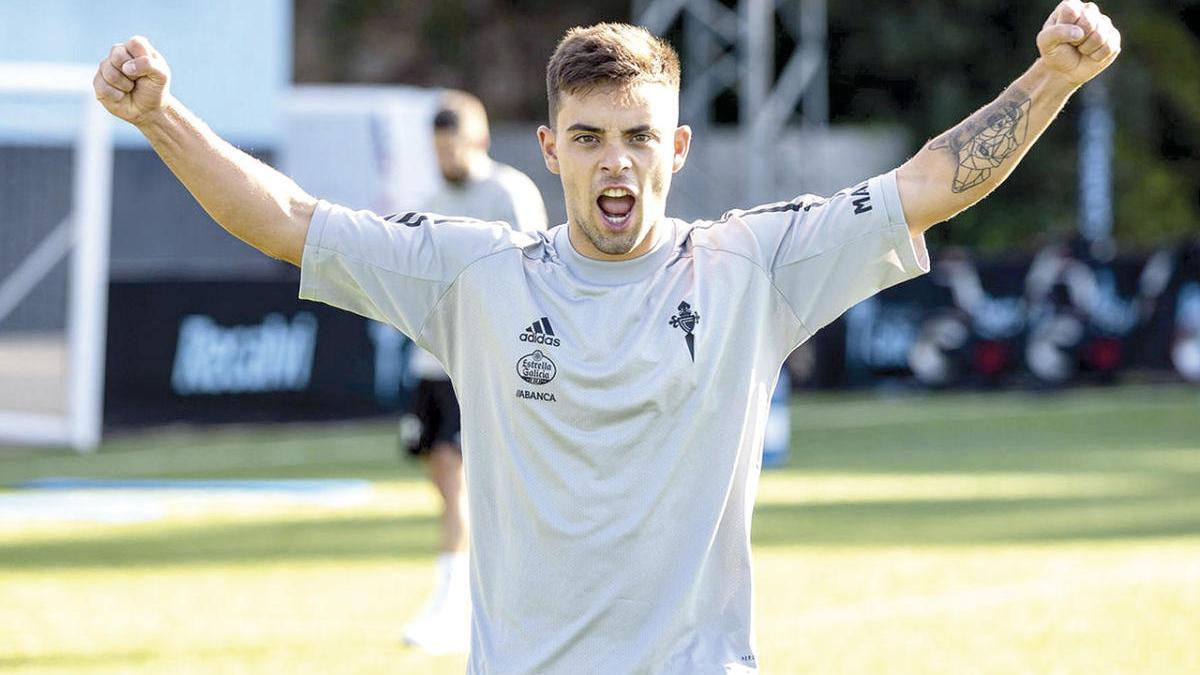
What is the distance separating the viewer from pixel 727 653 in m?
4.12

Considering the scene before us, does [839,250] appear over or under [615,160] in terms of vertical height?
under

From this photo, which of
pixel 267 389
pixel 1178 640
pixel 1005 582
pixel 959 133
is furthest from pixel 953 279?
pixel 959 133

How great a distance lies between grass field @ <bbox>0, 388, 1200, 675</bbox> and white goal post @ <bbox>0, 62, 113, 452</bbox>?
33 cm

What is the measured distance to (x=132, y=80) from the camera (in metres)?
4.16

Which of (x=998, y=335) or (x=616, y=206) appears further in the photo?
(x=998, y=335)

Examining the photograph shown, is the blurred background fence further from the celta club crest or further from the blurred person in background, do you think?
the celta club crest

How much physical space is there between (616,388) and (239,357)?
44.8ft

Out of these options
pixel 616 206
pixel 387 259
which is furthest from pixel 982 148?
pixel 387 259

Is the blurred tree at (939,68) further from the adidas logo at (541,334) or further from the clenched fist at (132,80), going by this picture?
the clenched fist at (132,80)

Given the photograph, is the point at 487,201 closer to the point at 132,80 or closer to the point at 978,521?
the point at 978,521

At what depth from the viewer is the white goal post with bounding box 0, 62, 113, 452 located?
53.7ft

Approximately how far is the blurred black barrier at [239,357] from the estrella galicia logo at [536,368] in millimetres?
13123

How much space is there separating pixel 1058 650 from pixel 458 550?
259 cm

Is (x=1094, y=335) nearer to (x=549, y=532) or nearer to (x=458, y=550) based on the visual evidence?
(x=458, y=550)
